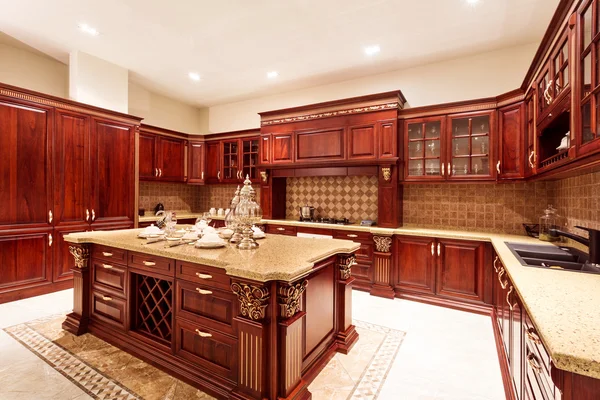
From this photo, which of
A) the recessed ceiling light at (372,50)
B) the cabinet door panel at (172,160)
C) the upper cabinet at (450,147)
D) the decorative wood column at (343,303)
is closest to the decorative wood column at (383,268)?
the upper cabinet at (450,147)

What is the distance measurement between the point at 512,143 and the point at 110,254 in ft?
13.8

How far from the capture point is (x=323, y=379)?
2.01 metres

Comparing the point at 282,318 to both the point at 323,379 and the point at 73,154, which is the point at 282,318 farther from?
the point at 73,154

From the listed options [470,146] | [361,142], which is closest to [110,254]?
[361,142]

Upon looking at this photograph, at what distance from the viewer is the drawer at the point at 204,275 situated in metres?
1.77

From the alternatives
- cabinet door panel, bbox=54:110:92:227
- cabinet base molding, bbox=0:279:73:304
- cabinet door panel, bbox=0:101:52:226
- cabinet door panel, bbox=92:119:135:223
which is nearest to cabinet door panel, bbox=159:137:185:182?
cabinet door panel, bbox=92:119:135:223

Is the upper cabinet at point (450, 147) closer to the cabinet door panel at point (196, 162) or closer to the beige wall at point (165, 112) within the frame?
the cabinet door panel at point (196, 162)

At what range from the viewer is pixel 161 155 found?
Answer: 5.27 m

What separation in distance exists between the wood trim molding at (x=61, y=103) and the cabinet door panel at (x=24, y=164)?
109 millimetres

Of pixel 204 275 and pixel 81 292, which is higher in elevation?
pixel 204 275

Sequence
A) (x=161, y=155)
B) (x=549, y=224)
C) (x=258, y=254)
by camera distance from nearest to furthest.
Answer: (x=258, y=254)
(x=549, y=224)
(x=161, y=155)

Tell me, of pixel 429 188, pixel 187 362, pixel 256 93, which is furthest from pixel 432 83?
pixel 187 362

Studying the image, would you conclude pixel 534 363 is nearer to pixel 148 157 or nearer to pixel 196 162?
pixel 148 157

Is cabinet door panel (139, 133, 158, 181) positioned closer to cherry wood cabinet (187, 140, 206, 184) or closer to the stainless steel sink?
cherry wood cabinet (187, 140, 206, 184)
